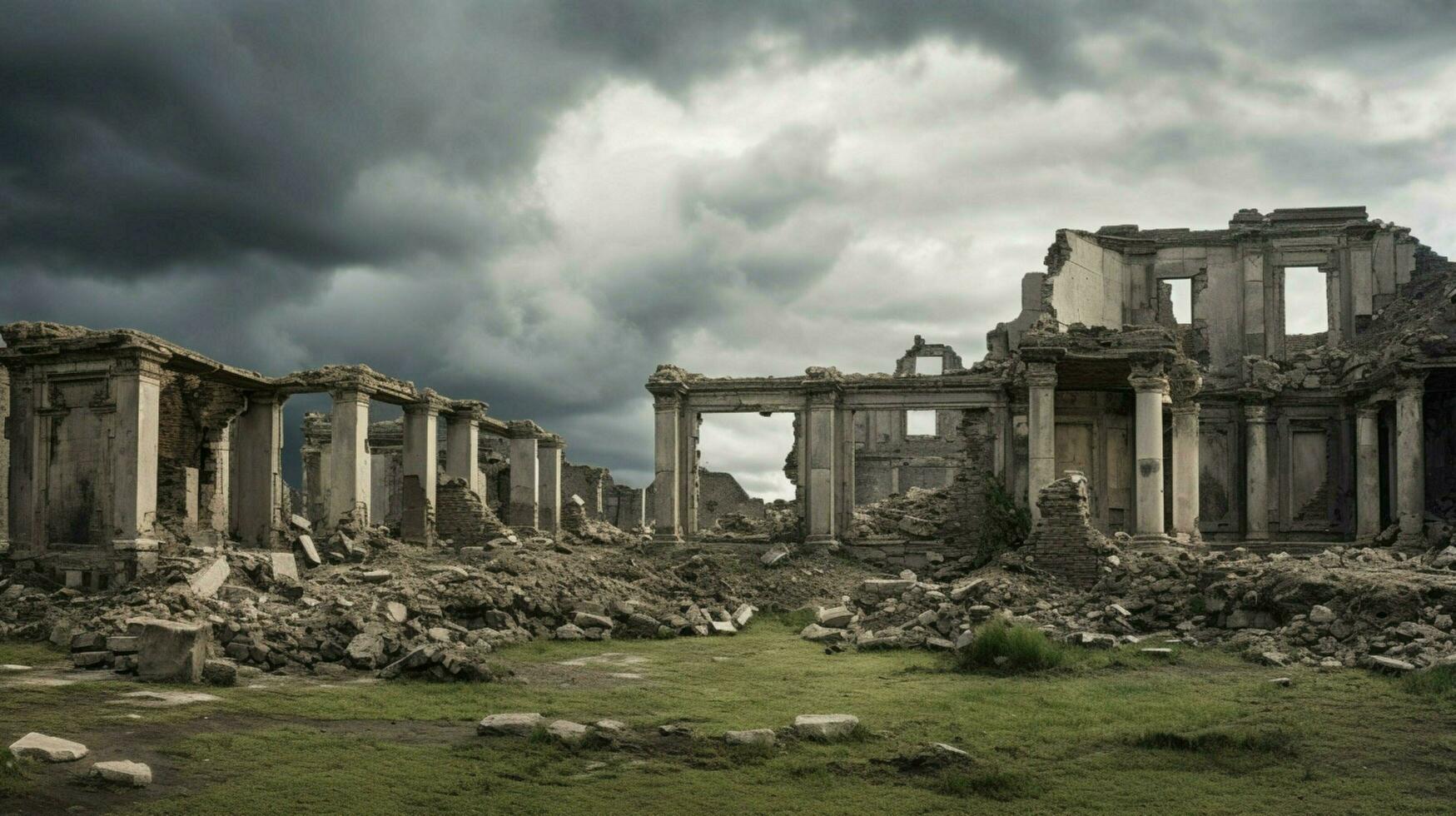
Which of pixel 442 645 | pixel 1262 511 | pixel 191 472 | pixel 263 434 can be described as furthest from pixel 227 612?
pixel 1262 511

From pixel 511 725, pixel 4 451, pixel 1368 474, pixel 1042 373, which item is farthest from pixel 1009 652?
pixel 4 451

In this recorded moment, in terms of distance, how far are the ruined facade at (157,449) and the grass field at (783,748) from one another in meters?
7.90

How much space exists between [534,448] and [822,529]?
361 inches

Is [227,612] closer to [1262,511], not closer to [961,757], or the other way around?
[961,757]

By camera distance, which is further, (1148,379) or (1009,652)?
(1148,379)

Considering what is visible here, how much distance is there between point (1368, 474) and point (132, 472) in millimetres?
26853

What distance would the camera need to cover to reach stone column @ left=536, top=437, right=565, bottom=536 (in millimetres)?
33906

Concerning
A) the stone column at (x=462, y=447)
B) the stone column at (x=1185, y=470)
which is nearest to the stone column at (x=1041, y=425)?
the stone column at (x=1185, y=470)

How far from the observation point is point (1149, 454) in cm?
2397

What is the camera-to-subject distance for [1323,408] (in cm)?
3144

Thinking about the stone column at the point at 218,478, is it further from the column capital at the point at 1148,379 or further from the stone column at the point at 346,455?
the column capital at the point at 1148,379

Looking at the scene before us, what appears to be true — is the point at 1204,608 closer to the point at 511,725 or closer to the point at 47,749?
the point at 511,725

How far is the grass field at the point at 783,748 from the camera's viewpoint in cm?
831

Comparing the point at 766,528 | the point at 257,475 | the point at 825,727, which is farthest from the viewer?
the point at 766,528
